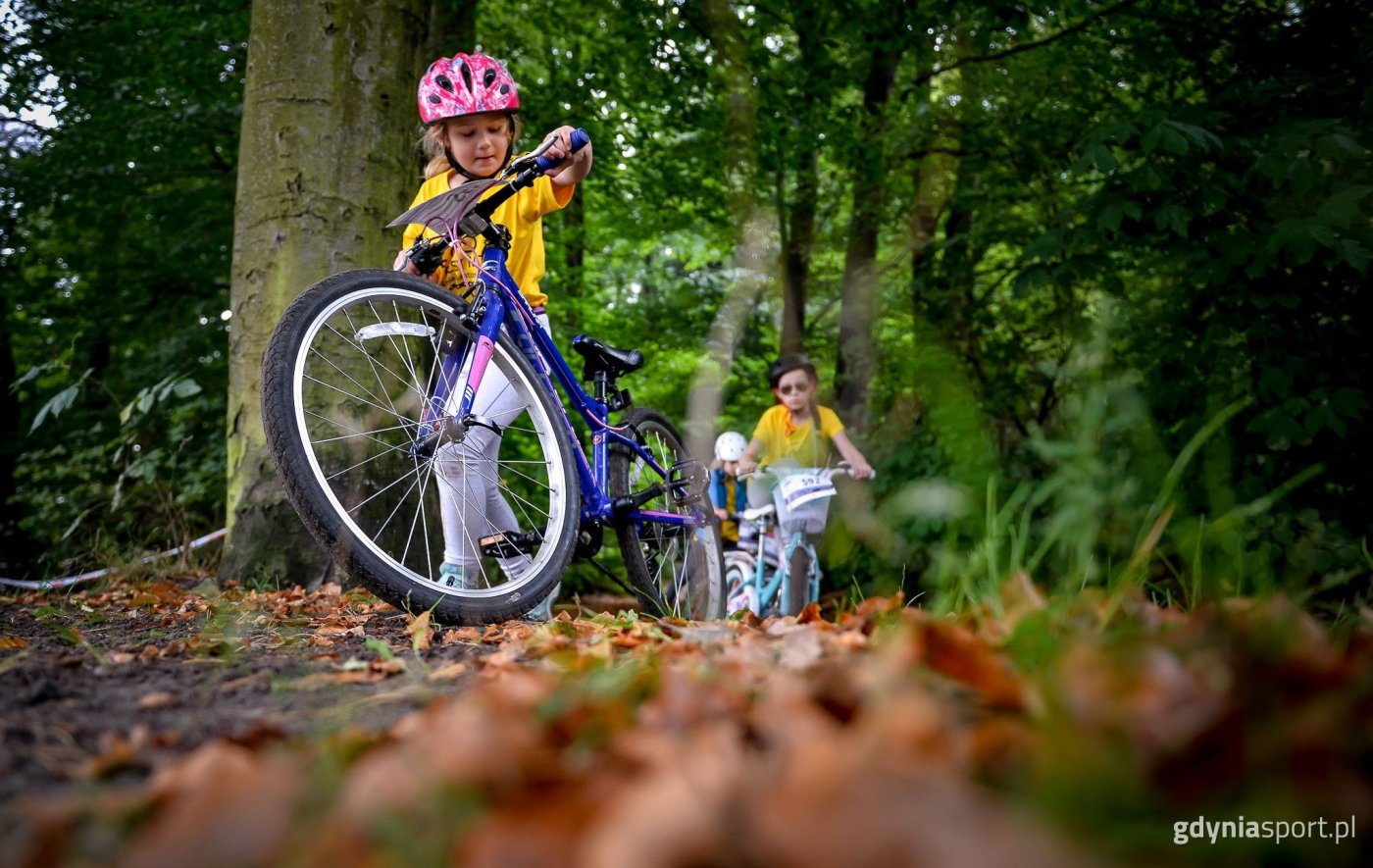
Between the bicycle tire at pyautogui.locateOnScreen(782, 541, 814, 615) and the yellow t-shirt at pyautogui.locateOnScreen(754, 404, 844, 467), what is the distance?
3.03 feet

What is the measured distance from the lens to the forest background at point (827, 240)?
A: 4.10 metres

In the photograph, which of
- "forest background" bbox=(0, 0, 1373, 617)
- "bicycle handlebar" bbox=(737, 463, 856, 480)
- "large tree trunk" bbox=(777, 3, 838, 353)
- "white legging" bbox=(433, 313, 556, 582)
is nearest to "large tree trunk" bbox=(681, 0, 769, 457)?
"forest background" bbox=(0, 0, 1373, 617)

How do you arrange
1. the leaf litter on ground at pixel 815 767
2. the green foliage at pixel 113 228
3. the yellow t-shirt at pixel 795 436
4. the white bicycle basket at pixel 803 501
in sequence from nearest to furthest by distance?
the leaf litter on ground at pixel 815 767, the white bicycle basket at pixel 803 501, the yellow t-shirt at pixel 795 436, the green foliage at pixel 113 228

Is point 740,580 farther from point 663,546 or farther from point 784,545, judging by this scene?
point 663,546

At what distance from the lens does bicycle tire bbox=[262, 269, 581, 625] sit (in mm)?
2316

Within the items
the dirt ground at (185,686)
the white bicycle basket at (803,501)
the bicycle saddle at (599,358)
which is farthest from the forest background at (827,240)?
the bicycle saddle at (599,358)

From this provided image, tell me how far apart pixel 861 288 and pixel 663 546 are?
6.44 m

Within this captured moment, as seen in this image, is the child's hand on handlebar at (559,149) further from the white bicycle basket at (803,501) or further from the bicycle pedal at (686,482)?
the white bicycle basket at (803,501)

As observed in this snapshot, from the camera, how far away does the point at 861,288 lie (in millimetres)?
9680

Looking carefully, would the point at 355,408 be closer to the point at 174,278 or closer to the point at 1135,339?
the point at 1135,339

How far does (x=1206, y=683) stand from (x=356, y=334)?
241cm

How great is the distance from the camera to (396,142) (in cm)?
429

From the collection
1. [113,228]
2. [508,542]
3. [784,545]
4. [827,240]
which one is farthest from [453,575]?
[827,240]

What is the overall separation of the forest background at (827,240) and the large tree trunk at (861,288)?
43 mm
